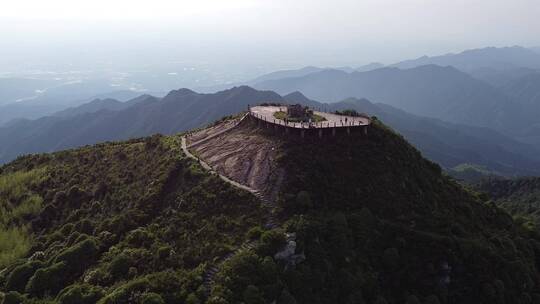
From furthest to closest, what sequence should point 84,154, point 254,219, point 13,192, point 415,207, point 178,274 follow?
point 84,154 < point 13,192 < point 415,207 < point 254,219 < point 178,274

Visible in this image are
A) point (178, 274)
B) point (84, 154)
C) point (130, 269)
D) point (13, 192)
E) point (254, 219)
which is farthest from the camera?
point (84, 154)

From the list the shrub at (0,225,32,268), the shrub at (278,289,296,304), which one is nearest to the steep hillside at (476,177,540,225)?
the shrub at (278,289,296,304)

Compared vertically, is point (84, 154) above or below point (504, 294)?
above

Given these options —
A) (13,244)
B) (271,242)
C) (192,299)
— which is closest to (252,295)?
(192,299)

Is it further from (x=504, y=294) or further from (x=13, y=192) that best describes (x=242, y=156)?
(x=13, y=192)

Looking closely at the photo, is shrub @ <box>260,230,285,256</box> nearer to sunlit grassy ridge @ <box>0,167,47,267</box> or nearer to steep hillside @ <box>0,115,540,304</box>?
steep hillside @ <box>0,115,540,304</box>

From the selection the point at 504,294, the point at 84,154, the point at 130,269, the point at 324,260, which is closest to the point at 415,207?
the point at 504,294

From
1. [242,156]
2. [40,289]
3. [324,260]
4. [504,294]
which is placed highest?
[242,156]

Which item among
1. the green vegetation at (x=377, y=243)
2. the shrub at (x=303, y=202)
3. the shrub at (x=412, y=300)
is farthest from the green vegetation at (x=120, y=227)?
the shrub at (x=412, y=300)
